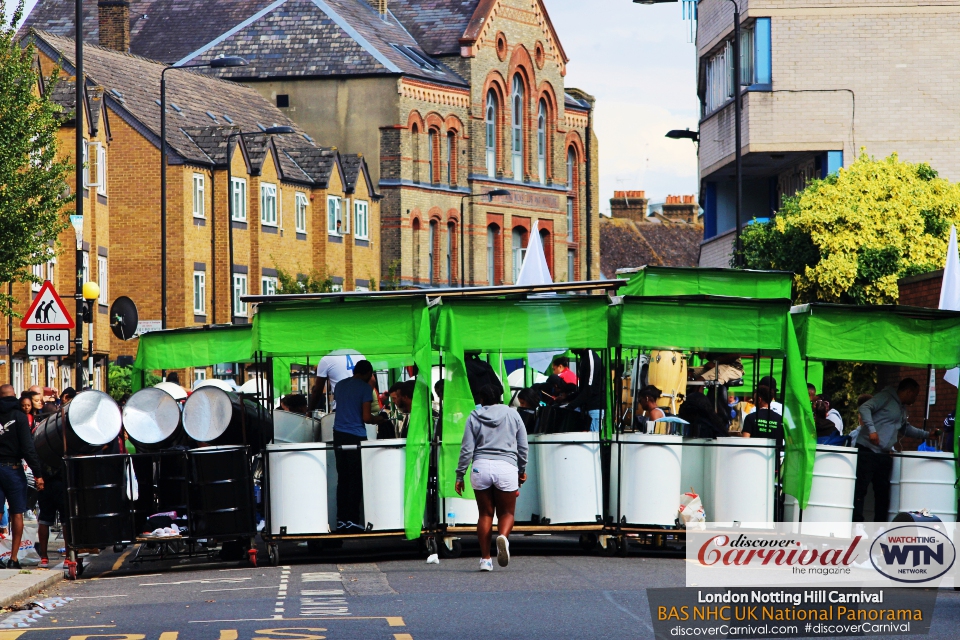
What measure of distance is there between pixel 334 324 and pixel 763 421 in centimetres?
459

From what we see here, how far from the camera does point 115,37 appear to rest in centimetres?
7462

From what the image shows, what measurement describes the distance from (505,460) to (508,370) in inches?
509

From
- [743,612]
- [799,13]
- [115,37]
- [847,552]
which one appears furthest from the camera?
[115,37]

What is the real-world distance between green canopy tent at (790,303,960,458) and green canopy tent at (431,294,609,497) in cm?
213

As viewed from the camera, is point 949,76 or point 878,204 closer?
point 878,204

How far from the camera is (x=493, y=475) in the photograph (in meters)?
16.7

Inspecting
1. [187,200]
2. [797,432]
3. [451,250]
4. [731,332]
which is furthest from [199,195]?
[797,432]

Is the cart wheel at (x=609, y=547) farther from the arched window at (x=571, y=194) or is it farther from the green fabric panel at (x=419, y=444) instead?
the arched window at (x=571, y=194)

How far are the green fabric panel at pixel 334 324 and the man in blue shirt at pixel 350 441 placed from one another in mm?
492

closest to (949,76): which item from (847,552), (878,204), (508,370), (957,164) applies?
(957,164)

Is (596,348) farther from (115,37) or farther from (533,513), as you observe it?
(115,37)

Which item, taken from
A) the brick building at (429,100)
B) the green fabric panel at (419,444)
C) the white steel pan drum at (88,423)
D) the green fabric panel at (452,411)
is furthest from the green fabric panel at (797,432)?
the brick building at (429,100)

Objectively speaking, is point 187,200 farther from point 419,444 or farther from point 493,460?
point 493,460
